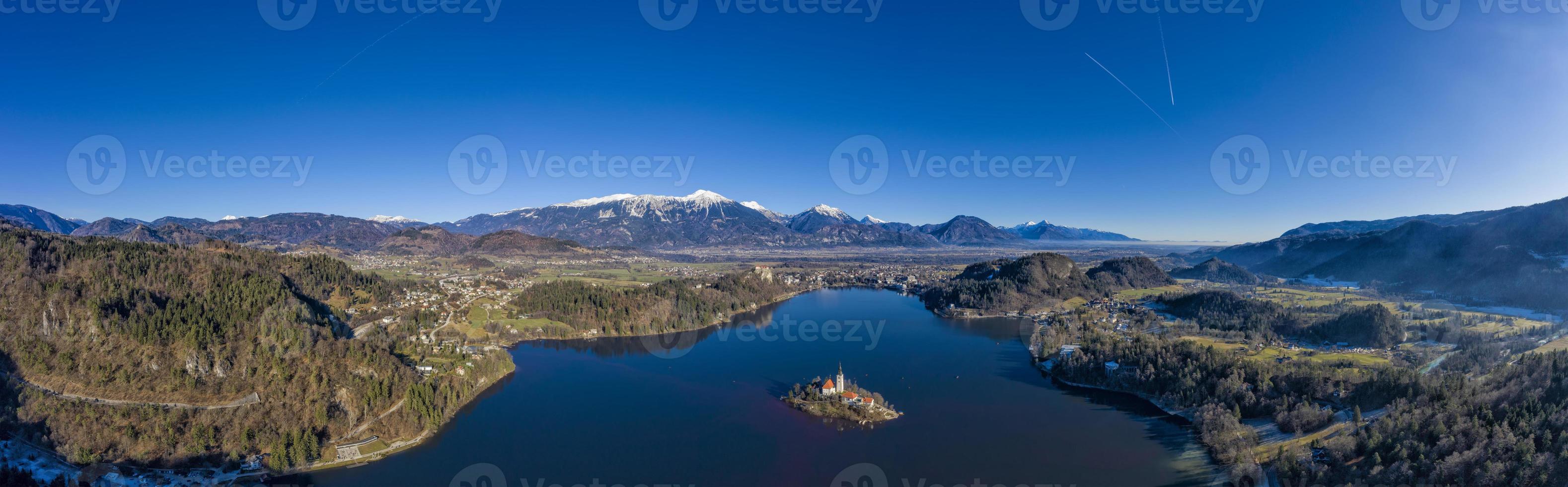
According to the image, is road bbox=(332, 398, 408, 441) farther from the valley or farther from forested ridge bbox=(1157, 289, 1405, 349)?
forested ridge bbox=(1157, 289, 1405, 349)

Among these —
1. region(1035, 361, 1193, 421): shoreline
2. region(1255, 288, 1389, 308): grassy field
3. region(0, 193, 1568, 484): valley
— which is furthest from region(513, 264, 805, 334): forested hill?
region(1255, 288, 1389, 308): grassy field

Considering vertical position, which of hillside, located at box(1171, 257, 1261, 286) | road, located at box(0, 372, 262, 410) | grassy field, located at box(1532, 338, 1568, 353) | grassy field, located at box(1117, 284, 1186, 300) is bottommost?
road, located at box(0, 372, 262, 410)

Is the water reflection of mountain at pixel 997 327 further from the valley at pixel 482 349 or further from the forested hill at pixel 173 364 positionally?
the forested hill at pixel 173 364

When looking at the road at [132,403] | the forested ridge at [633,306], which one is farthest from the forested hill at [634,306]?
the road at [132,403]

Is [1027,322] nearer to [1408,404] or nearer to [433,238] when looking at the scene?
[1408,404]

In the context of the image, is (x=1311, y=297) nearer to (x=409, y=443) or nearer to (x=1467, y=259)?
(x=1467, y=259)
